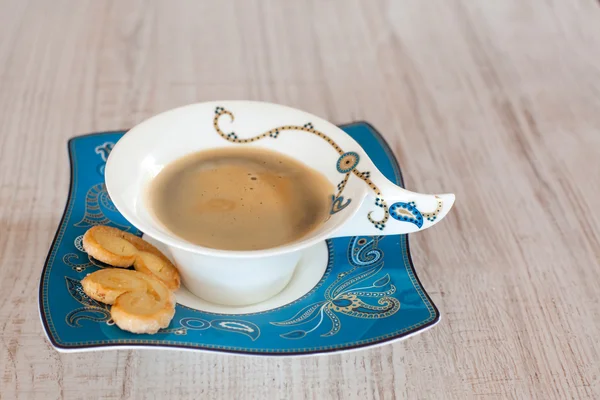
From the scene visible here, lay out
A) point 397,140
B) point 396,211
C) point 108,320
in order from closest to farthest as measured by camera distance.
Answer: point 108,320 → point 396,211 → point 397,140

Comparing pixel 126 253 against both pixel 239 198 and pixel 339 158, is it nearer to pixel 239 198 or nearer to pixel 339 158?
pixel 239 198

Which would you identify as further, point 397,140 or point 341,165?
point 397,140

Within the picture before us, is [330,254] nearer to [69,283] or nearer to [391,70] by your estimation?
[69,283]

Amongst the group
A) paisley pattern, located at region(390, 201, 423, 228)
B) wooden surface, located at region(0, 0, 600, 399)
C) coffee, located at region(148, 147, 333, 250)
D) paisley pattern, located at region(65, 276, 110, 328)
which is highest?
paisley pattern, located at region(65, 276, 110, 328)

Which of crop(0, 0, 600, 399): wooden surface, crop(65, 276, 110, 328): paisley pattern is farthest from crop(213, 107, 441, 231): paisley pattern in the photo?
crop(65, 276, 110, 328): paisley pattern

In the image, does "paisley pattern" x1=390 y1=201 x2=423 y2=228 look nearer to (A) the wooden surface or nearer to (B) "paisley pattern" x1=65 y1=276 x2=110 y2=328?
(A) the wooden surface

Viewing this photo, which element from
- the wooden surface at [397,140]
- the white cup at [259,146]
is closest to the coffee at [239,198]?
the white cup at [259,146]

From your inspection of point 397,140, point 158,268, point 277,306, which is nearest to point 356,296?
point 277,306

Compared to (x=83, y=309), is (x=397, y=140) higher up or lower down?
lower down
